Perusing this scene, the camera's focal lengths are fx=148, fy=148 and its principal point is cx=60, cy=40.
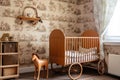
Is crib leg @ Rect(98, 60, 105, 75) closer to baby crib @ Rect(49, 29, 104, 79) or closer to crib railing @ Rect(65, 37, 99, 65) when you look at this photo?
baby crib @ Rect(49, 29, 104, 79)

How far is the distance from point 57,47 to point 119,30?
1465 mm

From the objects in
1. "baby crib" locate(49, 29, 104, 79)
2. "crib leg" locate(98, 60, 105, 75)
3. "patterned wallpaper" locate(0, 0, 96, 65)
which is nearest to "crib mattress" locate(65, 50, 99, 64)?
"baby crib" locate(49, 29, 104, 79)

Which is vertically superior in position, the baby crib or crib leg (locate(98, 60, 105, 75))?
the baby crib

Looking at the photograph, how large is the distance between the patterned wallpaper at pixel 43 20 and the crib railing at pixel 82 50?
57cm

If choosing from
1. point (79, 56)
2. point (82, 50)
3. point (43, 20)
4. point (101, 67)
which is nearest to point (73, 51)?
point (79, 56)

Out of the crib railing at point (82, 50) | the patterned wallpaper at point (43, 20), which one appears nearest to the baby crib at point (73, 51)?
the crib railing at point (82, 50)

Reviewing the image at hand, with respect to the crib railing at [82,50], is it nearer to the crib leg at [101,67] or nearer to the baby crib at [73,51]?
the baby crib at [73,51]

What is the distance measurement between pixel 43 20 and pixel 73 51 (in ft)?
3.86

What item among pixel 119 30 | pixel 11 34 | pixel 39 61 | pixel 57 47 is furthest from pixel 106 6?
pixel 11 34

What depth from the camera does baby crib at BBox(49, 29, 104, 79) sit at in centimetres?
292

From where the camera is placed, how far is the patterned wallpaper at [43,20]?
11.0 ft

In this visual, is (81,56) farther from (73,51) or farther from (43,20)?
(43,20)

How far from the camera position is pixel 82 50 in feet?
11.4

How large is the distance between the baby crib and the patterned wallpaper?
20.6 inches
